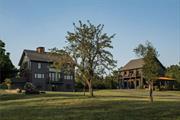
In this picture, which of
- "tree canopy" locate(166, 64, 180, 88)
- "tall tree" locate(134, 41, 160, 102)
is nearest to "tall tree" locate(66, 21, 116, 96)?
"tall tree" locate(134, 41, 160, 102)

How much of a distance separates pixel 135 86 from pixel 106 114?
261 feet

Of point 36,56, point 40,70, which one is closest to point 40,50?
point 36,56

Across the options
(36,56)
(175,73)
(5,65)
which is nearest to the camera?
(5,65)

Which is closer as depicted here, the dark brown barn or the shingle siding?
the shingle siding

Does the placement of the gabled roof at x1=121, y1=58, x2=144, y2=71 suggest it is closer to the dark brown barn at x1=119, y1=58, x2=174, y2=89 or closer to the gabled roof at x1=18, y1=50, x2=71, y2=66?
the dark brown barn at x1=119, y1=58, x2=174, y2=89


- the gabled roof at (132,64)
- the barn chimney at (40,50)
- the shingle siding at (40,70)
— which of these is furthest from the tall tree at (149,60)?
the gabled roof at (132,64)

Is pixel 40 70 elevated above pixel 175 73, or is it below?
above

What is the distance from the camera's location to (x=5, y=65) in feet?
250

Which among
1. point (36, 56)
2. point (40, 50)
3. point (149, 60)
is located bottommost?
point (149, 60)

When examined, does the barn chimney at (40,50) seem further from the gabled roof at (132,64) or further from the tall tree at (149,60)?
the tall tree at (149,60)

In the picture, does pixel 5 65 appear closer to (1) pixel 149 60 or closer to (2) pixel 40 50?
(2) pixel 40 50

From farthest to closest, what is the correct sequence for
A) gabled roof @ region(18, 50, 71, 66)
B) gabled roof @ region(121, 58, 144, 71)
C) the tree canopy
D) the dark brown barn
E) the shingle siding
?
1. gabled roof @ region(121, 58, 144, 71)
2. the dark brown barn
3. gabled roof @ region(18, 50, 71, 66)
4. the shingle siding
5. the tree canopy

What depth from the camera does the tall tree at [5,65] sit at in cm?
7419

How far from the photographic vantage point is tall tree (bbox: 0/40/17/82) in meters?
74.2
